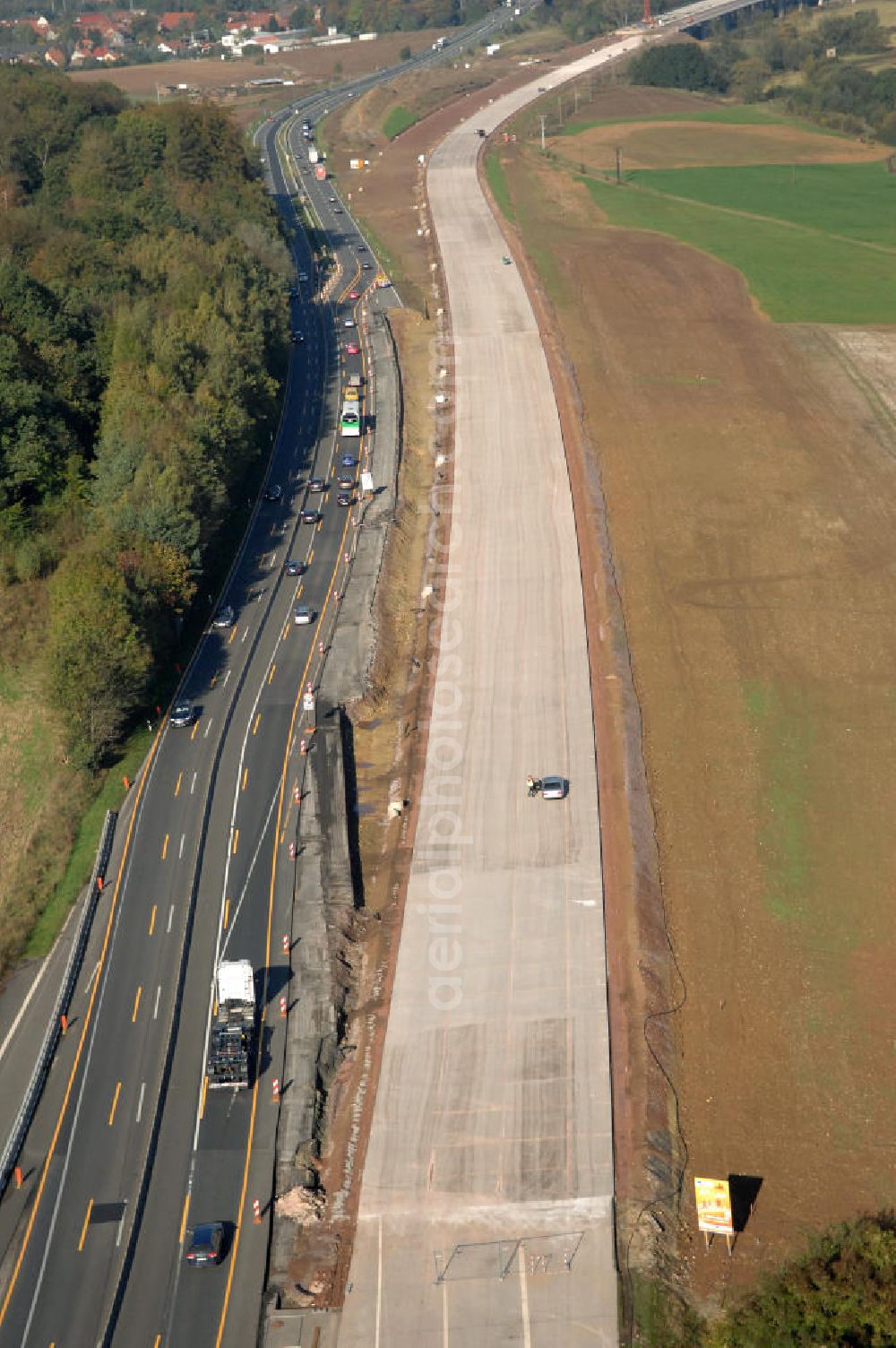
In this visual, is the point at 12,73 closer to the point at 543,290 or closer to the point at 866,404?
the point at 543,290

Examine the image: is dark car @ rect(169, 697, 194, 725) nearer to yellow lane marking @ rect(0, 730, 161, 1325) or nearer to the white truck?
yellow lane marking @ rect(0, 730, 161, 1325)

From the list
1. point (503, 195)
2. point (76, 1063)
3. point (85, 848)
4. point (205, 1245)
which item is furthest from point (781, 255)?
point (205, 1245)

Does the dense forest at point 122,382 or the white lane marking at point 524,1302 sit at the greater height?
the dense forest at point 122,382

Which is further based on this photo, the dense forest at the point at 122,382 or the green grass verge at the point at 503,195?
the green grass verge at the point at 503,195

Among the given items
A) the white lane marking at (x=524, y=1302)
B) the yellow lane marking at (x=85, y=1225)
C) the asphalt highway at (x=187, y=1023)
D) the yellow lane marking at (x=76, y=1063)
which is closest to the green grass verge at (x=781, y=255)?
the asphalt highway at (x=187, y=1023)

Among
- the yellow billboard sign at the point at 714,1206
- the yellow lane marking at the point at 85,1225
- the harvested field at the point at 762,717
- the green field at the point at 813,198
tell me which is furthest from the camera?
the green field at the point at 813,198

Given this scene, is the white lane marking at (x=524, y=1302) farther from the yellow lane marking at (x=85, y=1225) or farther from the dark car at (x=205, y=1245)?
the yellow lane marking at (x=85, y=1225)
